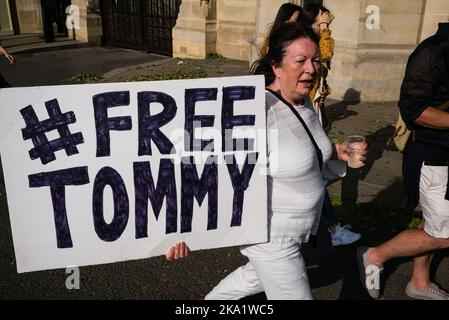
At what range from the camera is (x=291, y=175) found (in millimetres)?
2350

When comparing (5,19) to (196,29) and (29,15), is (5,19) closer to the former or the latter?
(29,15)

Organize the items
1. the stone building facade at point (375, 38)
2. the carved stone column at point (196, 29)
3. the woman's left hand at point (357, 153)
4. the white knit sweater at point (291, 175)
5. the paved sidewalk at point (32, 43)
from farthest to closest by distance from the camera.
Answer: the paved sidewalk at point (32, 43), the carved stone column at point (196, 29), the stone building facade at point (375, 38), the woman's left hand at point (357, 153), the white knit sweater at point (291, 175)

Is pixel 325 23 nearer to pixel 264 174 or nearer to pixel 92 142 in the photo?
pixel 264 174

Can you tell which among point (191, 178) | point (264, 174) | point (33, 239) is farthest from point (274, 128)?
point (33, 239)

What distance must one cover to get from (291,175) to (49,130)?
3.86ft

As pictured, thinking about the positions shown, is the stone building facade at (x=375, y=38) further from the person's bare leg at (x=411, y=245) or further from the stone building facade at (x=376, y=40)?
the person's bare leg at (x=411, y=245)

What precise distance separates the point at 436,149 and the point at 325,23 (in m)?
2.22

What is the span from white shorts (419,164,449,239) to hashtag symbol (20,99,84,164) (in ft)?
7.40

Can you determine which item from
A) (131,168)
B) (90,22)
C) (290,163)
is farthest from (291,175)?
(90,22)

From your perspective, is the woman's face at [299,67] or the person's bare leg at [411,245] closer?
the woman's face at [299,67]

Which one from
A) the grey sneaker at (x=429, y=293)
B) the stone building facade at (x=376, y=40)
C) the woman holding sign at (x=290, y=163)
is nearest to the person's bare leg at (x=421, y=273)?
the grey sneaker at (x=429, y=293)

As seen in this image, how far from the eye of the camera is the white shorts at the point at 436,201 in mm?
3074

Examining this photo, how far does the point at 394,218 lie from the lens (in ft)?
15.2

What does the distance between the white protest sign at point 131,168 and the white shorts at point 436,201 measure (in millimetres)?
1336
